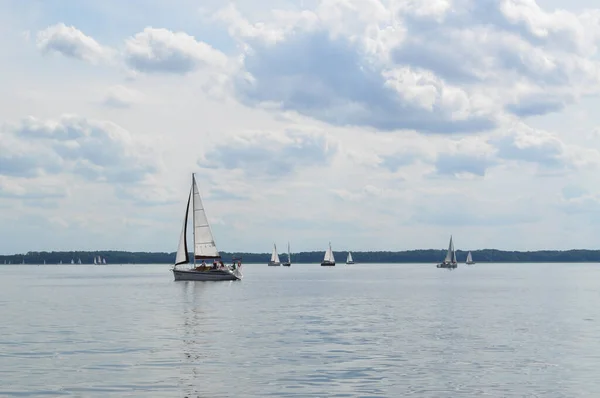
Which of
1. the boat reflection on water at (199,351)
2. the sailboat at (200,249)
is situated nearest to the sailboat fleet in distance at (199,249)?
the sailboat at (200,249)

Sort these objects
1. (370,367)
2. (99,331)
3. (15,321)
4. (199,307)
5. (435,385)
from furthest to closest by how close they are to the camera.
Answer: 1. (199,307)
2. (15,321)
3. (99,331)
4. (370,367)
5. (435,385)

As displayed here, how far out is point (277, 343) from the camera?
1774 inches

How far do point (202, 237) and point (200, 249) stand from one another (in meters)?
1.92

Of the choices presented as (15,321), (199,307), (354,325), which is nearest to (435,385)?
(354,325)

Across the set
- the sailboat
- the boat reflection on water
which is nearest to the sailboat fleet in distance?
the sailboat

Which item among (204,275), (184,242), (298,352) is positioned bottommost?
(298,352)

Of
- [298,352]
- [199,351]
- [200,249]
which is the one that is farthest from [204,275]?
[298,352]

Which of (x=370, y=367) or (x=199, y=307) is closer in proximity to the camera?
(x=370, y=367)

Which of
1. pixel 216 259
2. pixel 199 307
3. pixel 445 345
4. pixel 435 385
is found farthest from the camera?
pixel 216 259

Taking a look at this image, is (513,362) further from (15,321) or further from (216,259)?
(216,259)

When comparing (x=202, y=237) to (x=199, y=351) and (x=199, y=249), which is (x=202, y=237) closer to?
(x=199, y=249)

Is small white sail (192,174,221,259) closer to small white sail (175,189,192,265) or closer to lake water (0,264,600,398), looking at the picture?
small white sail (175,189,192,265)

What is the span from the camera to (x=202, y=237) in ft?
427

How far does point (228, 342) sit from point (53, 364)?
1116cm
